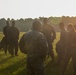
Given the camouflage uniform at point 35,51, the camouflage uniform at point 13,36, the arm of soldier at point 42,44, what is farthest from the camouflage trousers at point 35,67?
the camouflage uniform at point 13,36

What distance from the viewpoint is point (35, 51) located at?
1011cm

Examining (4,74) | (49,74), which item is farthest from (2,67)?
(49,74)

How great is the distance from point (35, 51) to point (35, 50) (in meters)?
0.03

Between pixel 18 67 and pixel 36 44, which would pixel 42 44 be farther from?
pixel 18 67

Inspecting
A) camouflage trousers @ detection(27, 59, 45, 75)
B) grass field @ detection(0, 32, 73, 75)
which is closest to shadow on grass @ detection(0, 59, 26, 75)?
grass field @ detection(0, 32, 73, 75)

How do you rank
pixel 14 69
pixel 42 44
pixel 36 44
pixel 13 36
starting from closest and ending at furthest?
pixel 42 44
pixel 36 44
pixel 14 69
pixel 13 36

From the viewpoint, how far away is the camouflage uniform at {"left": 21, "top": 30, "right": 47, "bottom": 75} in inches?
392

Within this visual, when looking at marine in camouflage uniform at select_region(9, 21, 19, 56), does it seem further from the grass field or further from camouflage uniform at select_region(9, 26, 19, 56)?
the grass field

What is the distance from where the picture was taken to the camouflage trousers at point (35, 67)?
10.1 meters

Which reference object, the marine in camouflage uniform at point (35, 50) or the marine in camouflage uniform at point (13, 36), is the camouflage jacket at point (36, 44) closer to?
the marine in camouflage uniform at point (35, 50)

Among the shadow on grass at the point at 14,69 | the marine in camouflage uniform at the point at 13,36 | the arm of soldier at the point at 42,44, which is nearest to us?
the arm of soldier at the point at 42,44

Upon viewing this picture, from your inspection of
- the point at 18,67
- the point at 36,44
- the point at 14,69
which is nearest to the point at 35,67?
the point at 36,44

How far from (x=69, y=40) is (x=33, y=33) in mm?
3483

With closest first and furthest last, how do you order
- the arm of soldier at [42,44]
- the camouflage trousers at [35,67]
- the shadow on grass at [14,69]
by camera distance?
the arm of soldier at [42,44], the camouflage trousers at [35,67], the shadow on grass at [14,69]
